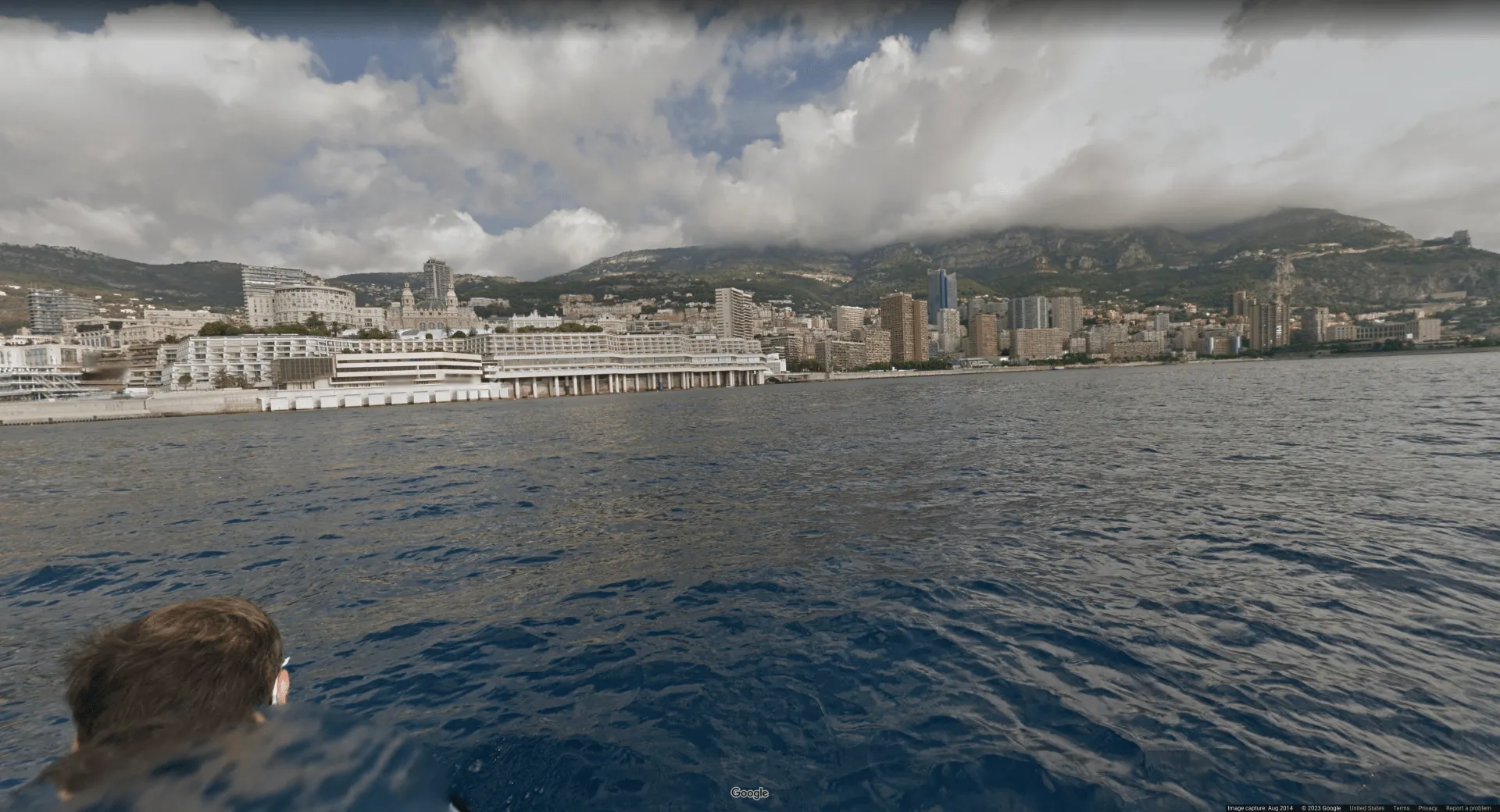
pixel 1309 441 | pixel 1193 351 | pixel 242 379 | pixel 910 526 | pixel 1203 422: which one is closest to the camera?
pixel 910 526

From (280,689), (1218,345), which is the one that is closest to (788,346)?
(1218,345)

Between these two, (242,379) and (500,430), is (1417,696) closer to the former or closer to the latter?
(500,430)

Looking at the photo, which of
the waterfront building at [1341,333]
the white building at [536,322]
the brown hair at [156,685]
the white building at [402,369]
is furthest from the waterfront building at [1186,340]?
the brown hair at [156,685]

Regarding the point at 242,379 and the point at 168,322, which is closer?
the point at 242,379

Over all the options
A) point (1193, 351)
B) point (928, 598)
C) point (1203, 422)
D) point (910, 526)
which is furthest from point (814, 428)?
point (1193, 351)

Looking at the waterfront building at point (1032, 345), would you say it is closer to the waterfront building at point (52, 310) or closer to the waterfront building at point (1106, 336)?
the waterfront building at point (1106, 336)

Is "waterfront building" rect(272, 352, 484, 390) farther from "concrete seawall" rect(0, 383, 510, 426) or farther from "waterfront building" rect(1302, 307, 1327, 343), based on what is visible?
"waterfront building" rect(1302, 307, 1327, 343)
